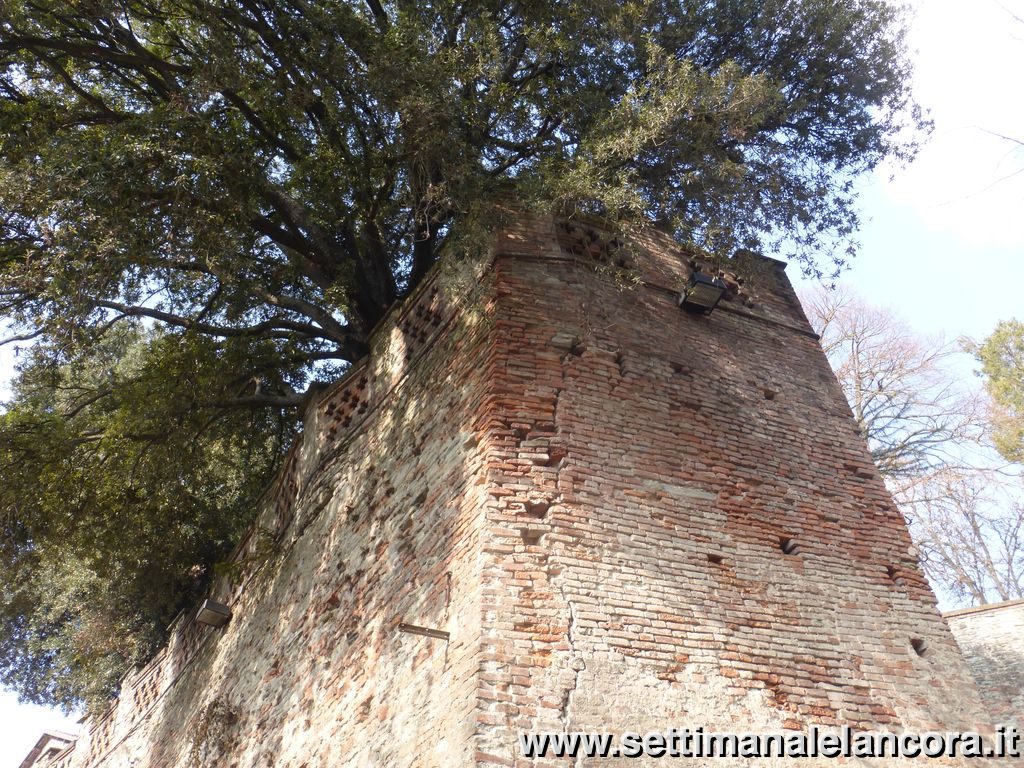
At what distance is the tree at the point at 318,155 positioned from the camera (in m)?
6.88

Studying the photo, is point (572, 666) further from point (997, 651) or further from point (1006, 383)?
point (1006, 383)

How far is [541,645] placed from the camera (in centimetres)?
471

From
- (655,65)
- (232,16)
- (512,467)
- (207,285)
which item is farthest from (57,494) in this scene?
(655,65)

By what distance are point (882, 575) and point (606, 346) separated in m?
2.58

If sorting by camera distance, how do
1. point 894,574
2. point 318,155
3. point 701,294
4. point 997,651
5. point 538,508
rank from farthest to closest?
point 997,651 → point 318,155 → point 701,294 → point 894,574 → point 538,508

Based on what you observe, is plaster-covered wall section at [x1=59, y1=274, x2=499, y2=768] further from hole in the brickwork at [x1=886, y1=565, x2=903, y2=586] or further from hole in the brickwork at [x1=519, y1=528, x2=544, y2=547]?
hole in the brickwork at [x1=886, y1=565, x2=903, y2=586]

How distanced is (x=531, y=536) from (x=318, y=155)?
5.21 meters

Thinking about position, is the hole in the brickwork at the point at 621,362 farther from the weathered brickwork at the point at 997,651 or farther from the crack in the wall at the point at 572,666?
the weathered brickwork at the point at 997,651

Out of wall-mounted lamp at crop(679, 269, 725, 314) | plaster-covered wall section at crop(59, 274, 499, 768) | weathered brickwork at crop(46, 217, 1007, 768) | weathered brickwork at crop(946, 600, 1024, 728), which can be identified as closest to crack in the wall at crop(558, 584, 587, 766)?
weathered brickwork at crop(46, 217, 1007, 768)

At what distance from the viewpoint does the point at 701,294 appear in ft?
24.0

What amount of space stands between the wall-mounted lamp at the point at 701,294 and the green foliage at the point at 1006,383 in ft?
37.2

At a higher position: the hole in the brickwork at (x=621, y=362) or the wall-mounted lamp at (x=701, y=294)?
the wall-mounted lamp at (x=701, y=294)

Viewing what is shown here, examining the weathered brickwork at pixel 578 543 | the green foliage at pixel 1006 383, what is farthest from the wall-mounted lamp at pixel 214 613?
the green foliage at pixel 1006 383

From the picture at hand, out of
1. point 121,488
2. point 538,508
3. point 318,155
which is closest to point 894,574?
point 538,508
